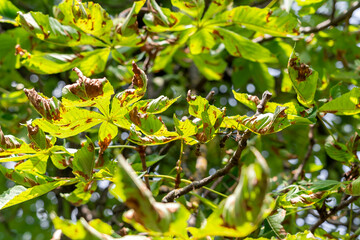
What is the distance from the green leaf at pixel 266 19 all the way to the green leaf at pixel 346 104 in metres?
0.34

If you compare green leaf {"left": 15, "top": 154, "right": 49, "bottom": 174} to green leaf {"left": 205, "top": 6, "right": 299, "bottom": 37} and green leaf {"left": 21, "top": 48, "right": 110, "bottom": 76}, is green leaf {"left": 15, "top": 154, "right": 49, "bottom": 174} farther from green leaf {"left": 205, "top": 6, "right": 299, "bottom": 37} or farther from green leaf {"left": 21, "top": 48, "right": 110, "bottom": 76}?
green leaf {"left": 205, "top": 6, "right": 299, "bottom": 37}

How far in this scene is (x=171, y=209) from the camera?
427 millimetres

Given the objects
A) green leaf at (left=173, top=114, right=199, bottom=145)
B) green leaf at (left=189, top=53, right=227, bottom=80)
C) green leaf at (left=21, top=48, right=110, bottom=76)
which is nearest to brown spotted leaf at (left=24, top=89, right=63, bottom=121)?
green leaf at (left=173, top=114, right=199, bottom=145)

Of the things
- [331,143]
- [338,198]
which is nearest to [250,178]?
[331,143]

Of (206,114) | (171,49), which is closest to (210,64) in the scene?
(171,49)

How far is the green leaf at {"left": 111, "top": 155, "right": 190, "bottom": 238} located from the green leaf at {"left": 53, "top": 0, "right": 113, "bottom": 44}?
2.17 ft

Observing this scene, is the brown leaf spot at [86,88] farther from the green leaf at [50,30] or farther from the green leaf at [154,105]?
the green leaf at [50,30]

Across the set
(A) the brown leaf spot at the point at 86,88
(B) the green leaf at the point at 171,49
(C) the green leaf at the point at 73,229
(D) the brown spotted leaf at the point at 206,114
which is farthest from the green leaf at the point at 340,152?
(C) the green leaf at the point at 73,229

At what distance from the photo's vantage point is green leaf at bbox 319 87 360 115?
799 millimetres

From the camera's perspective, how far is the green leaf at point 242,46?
115 centimetres

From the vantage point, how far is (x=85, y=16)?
0.95 metres

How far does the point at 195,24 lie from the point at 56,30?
42cm

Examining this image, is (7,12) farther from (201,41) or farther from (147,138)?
(147,138)

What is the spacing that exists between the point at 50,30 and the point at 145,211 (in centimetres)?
78
